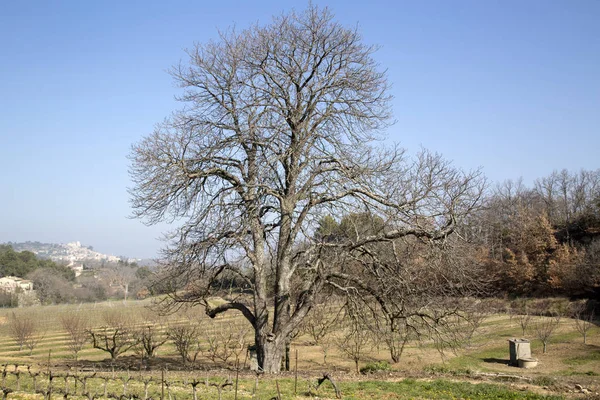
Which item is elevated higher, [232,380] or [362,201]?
[362,201]

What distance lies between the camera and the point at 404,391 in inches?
424

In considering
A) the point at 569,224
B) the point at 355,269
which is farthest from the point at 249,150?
the point at 569,224

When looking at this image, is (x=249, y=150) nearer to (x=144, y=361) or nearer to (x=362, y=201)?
(x=362, y=201)

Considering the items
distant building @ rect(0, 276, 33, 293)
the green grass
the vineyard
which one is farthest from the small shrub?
distant building @ rect(0, 276, 33, 293)

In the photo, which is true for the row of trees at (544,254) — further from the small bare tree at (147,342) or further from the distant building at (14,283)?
the distant building at (14,283)

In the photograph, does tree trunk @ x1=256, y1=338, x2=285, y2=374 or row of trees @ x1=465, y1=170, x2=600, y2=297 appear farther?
row of trees @ x1=465, y1=170, x2=600, y2=297

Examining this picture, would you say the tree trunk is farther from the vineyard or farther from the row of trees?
the row of trees

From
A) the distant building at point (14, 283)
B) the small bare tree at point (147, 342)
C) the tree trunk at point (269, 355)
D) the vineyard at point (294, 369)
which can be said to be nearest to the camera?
the vineyard at point (294, 369)

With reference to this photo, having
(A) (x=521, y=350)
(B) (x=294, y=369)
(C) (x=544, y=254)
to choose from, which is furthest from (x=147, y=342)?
(C) (x=544, y=254)

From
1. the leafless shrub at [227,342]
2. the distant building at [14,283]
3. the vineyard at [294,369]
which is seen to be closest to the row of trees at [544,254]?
the vineyard at [294,369]

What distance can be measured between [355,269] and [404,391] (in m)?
4.75

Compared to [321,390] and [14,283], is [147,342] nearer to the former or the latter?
[321,390]

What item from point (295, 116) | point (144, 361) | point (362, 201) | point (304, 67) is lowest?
point (144, 361)

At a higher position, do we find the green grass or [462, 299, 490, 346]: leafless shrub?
[462, 299, 490, 346]: leafless shrub
